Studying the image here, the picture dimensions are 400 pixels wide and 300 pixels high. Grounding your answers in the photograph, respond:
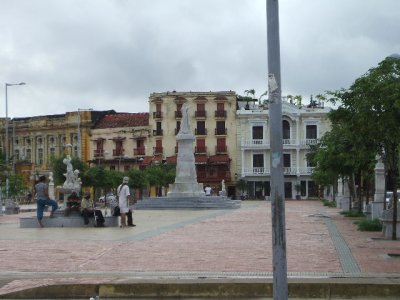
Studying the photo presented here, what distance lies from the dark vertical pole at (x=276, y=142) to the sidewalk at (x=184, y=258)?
4.47 m

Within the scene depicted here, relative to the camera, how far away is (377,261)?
560 inches

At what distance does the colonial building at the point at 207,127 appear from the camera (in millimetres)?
91750

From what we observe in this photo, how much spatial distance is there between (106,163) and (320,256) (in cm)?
8258

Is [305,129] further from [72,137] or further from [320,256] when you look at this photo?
[320,256]

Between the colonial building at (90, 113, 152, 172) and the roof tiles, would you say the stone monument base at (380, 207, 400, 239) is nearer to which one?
the colonial building at (90, 113, 152, 172)

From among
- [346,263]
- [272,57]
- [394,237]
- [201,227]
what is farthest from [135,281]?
[201,227]

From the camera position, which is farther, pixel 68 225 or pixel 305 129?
pixel 305 129

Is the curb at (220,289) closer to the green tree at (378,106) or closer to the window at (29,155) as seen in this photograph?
the green tree at (378,106)

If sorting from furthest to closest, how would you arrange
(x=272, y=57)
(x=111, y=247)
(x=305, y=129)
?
1. (x=305, y=129)
2. (x=111, y=247)
3. (x=272, y=57)

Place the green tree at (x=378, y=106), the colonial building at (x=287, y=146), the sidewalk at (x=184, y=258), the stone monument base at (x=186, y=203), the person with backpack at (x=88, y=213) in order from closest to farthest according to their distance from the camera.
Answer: the sidewalk at (x=184, y=258), the green tree at (x=378, y=106), the person with backpack at (x=88, y=213), the stone monument base at (x=186, y=203), the colonial building at (x=287, y=146)

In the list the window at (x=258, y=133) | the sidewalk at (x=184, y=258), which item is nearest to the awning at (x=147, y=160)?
the window at (x=258, y=133)

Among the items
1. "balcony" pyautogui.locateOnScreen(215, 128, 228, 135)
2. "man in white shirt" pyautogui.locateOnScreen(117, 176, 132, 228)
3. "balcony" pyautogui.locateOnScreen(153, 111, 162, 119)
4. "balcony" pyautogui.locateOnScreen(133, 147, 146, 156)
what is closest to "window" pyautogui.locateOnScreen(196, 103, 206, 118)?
"balcony" pyautogui.locateOnScreen(215, 128, 228, 135)

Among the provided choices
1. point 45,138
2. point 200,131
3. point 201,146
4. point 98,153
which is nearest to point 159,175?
point 201,146

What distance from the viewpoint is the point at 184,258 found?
48.9 feet
